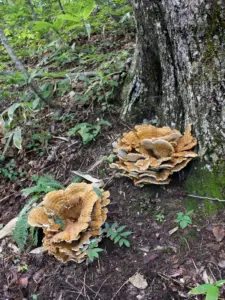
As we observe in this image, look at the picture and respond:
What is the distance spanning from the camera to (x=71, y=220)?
9.94 ft

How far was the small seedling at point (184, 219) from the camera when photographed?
9.70 ft

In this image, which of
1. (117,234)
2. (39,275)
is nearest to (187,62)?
(117,234)

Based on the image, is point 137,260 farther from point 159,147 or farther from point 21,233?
point 21,233

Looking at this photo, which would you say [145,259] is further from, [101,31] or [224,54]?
[101,31]

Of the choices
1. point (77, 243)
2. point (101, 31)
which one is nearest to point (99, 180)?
point (77, 243)

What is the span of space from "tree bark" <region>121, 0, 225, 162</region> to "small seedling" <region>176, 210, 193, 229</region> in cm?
66

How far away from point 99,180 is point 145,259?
1218mm

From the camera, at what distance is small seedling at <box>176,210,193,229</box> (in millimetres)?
2956

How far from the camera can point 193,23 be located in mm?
2852

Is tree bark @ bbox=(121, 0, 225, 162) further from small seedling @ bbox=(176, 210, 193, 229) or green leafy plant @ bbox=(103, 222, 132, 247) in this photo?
green leafy plant @ bbox=(103, 222, 132, 247)

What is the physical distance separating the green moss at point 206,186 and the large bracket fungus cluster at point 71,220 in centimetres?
95

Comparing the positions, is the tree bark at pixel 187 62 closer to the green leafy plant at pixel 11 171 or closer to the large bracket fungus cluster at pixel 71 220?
the large bracket fungus cluster at pixel 71 220

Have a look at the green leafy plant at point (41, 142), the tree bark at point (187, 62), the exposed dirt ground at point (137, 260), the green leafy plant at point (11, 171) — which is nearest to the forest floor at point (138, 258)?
the exposed dirt ground at point (137, 260)

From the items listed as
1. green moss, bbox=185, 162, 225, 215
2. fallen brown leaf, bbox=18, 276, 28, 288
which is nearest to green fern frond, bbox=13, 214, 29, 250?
fallen brown leaf, bbox=18, 276, 28, 288
